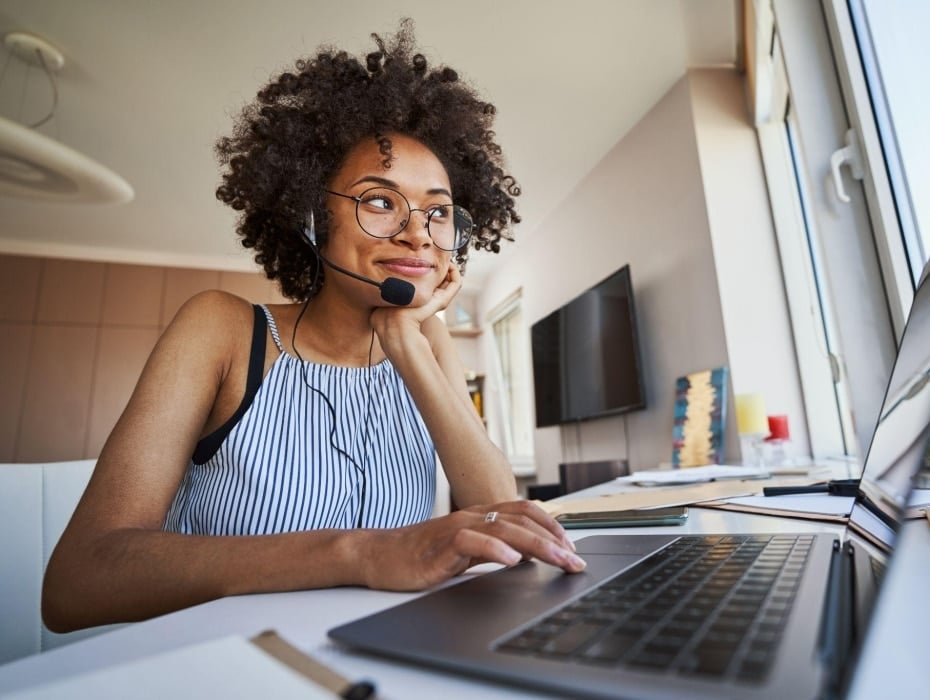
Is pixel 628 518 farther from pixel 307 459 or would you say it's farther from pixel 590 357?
pixel 590 357

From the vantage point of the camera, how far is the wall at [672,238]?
241cm

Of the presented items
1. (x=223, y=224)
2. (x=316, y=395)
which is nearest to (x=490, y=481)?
(x=316, y=395)

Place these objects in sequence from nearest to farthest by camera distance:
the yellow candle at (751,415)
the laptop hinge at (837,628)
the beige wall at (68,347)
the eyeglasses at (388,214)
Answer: the laptop hinge at (837,628)
the eyeglasses at (388,214)
the yellow candle at (751,415)
the beige wall at (68,347)

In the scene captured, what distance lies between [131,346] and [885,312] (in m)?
4.97

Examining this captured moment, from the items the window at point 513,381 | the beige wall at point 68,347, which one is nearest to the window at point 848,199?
the window at point 513,381

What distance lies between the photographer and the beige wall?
4.22 meters

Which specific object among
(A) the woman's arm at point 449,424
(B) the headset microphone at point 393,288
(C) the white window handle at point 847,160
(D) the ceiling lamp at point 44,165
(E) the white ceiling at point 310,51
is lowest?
(A) the woman's arm at point 449,424

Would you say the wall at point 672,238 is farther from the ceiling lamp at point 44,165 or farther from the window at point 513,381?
the ceiling lamp at point 44,165

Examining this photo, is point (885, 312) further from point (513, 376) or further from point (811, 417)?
point (513, 376)

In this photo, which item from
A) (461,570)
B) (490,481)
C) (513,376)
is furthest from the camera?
(513,376)

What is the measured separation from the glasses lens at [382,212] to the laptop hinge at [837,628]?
2.88ft

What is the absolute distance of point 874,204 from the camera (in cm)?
141

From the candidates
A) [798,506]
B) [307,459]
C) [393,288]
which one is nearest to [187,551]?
[307,459]

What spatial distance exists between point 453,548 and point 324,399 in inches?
24.5
